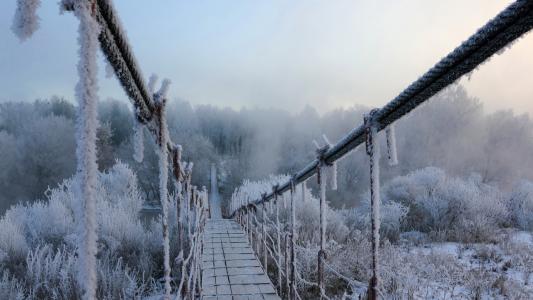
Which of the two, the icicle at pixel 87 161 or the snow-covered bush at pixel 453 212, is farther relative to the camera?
the snow-covered bush at pixel 453 212

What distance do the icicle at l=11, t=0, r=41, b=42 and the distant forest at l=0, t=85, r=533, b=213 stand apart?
1732cm

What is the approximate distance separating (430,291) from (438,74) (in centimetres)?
472

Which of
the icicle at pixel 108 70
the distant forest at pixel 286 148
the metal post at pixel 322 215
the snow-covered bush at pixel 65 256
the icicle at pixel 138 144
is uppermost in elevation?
the distant forest at pixel 286 148

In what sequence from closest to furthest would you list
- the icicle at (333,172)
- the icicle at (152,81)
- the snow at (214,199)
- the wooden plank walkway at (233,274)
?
the icicle at (152,81), the icicle at (333,172), the wooden plank walkway at (233,274), the snow at (214,199)

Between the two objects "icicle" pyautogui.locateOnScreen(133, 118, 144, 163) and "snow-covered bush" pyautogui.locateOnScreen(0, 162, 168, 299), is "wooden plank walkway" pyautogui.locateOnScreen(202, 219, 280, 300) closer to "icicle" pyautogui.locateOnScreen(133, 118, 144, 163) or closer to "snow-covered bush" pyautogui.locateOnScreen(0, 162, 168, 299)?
"snow-covered bush" pyautogui.locateOnScreen(0, 162, 168, 299)

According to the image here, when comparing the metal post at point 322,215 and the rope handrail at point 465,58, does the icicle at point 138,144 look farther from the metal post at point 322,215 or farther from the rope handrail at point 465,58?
the metal post at point 322,215

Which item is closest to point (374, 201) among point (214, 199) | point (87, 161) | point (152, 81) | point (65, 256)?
point (152, 81)

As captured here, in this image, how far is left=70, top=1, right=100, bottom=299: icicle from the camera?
704mm

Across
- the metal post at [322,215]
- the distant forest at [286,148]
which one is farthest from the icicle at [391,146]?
the distant forest at [286,148]

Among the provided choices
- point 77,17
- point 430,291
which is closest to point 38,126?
point 430,291

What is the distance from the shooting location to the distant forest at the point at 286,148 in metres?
24.1

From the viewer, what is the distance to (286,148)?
130 feet

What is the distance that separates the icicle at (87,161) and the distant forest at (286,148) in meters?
17.2

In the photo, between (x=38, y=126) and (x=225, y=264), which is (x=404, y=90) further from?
(x=38, y=126)
